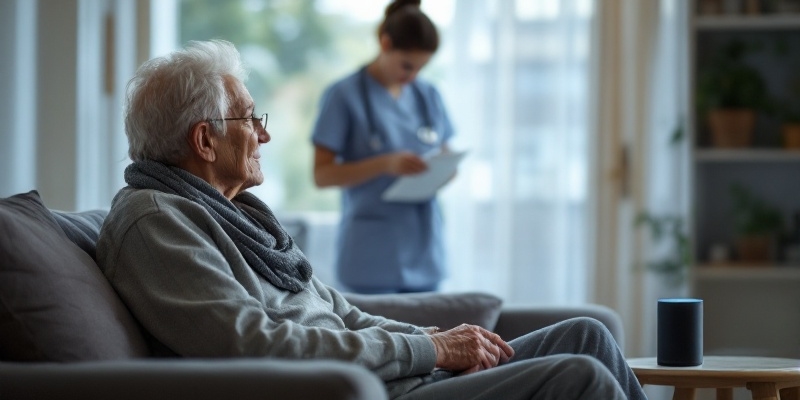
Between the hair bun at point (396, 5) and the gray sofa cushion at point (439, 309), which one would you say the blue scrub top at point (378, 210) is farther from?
the gray sofa cushion at point (439, 309)

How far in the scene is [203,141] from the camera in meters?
1.91

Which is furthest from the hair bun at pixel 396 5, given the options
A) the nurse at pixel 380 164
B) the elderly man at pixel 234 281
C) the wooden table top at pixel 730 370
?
the wooden table top at pixel 730 370

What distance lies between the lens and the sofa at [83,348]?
50.8 inches

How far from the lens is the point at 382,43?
320 cm

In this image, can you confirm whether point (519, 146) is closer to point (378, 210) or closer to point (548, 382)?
point (378, 210)

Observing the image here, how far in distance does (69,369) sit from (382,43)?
6.53ft

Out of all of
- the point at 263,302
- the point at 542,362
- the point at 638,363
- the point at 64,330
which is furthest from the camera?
the point at 638,363

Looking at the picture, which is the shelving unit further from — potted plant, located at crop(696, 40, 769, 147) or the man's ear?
the man's ear

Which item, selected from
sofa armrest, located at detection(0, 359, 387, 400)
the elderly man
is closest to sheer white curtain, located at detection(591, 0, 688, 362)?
the elderly man

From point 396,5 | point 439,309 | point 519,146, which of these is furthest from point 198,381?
point 519,146

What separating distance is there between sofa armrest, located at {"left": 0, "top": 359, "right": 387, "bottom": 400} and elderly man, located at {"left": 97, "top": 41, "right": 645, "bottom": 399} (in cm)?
27

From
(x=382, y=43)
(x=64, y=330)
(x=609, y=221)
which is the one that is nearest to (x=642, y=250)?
(x=609, y=221)

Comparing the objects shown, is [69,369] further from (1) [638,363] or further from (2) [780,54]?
(2) [780,54]

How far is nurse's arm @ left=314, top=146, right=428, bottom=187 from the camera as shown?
10.4ft
